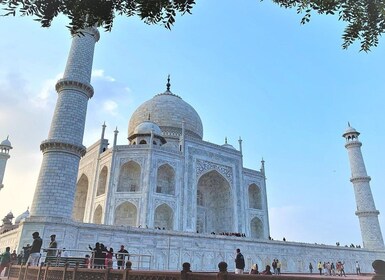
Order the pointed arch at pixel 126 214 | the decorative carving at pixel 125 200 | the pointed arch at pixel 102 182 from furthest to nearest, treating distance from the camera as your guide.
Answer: the pointed arch at pixel 102 182 → the pointed arch at pixel 126 214 → the decorative carving at pixel 125 200

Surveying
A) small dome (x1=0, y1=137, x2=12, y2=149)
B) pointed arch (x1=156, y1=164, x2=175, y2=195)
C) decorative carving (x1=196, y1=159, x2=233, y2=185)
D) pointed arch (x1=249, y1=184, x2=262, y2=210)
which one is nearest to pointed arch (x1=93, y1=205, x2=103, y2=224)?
pointed arch (x1=156, y1=164, x2=175, y2=195)

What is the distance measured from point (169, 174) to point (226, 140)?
9.74m

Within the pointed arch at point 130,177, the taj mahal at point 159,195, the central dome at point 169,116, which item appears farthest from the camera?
the central dome at point 169,116

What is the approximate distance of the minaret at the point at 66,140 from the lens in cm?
1149

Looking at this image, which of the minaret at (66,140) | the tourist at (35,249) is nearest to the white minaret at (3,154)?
the minaret at (66,140)

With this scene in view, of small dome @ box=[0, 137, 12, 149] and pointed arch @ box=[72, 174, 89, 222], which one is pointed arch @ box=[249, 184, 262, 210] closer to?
pointed arch @ box=[72, 174, 89, 222]

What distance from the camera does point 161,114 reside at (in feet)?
87.7

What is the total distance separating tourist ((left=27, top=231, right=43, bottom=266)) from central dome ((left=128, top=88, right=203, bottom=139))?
1773 cm

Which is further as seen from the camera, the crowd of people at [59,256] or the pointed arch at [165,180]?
the pointed arch at [165,180]

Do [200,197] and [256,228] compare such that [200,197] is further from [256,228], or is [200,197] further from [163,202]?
[163,202]

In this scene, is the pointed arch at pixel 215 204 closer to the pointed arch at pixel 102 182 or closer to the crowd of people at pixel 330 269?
the crowd of people at pixel 330 269

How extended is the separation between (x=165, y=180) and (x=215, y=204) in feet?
15.3

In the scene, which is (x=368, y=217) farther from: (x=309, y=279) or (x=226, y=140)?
(x=309, y=279)

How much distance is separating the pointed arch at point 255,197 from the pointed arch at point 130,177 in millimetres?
9068
